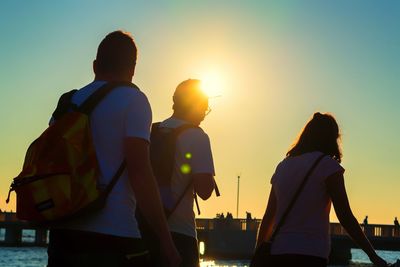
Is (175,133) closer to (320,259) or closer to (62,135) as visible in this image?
(320,259)

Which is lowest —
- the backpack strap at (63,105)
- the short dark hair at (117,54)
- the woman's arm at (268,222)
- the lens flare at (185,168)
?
the woman's arm at (268,222)

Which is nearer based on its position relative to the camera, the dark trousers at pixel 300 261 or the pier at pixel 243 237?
the dark trousers at pixel 300 261

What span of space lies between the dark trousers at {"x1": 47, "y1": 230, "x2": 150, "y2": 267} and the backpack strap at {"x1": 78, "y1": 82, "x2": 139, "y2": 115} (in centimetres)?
58

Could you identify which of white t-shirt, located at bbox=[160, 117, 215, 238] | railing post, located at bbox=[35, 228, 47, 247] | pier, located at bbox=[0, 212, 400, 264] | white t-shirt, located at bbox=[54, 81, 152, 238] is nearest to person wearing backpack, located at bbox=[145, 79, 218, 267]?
white t-shirt, located at bbox=[160, 117, 215, 238]

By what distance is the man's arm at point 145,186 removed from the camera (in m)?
3.61

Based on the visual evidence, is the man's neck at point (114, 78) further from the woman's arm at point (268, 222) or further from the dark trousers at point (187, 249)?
the woman's arm at point (268, 222)

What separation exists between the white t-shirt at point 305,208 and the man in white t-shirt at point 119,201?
5.73ft

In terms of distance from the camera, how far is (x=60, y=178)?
11.2ft

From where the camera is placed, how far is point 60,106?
380 centimetres

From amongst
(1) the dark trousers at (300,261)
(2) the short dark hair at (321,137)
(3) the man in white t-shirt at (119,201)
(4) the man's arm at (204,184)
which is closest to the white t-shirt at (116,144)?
(3) the man in white t-shirt at (119,201)

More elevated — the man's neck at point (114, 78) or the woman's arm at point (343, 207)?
the man's neck at point (114, 78)

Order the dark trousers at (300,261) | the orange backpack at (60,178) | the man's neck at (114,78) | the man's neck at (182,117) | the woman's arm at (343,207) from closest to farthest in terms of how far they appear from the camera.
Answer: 1. the orange backpack at (60,178)
2. the man's neck at (114,78)
3. the dark trousers at (300,261)
4. the woman's arm at (343,207)
5. the man's neck at (182,117)

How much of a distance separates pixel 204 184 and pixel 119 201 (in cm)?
144

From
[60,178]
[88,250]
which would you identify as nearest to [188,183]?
[88,250]
